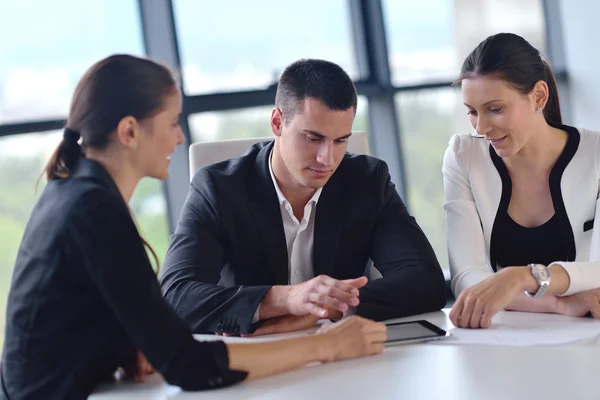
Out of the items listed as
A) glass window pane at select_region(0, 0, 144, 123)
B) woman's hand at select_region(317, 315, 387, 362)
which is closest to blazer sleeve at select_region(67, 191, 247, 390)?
woman's hand at select_region(317, 315, 387, 362)

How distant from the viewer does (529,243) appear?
2.21 meters

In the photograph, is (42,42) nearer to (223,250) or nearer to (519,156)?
(223,250)

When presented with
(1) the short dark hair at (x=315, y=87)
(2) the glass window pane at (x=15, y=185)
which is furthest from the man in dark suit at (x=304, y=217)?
(2) the glass window pane at (x=15, y=185)

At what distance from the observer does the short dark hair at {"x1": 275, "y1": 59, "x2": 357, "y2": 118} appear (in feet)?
7.09

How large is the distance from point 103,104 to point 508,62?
4.00ft

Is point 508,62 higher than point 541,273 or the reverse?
higher

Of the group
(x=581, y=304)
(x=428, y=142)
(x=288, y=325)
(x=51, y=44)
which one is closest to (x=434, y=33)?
(x=428, y=142)

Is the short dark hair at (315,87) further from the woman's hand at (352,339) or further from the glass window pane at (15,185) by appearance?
the glass window pane at (15,185)

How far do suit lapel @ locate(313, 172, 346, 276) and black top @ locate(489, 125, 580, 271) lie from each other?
0.47 meters

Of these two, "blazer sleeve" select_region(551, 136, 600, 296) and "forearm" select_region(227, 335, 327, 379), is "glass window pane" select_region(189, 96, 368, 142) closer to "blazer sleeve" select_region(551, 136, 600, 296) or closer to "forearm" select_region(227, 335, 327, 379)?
"blazer sleeve" select_region(551, 136, 600, 296)

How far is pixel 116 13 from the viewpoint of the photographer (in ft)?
11.6

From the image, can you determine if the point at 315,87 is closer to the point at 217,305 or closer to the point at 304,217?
the point at 304,217

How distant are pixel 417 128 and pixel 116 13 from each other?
75.2 inches

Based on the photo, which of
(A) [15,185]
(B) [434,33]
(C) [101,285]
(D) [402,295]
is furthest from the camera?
(B) [434,33]
